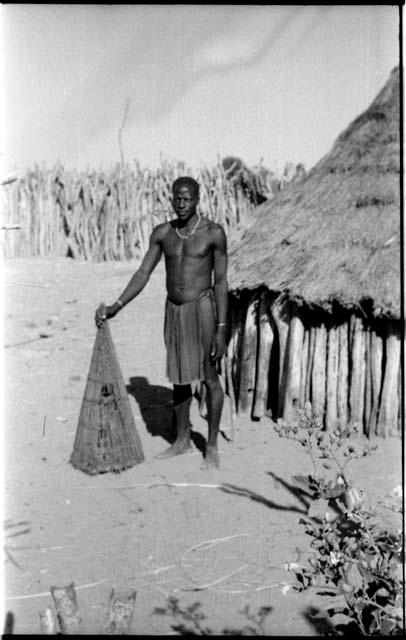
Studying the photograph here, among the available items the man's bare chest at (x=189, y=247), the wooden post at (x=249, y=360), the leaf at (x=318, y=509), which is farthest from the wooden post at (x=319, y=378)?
the leaf at (x=318, y=509)

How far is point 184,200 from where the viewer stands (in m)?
4.81

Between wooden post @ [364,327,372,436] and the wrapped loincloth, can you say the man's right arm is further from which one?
wooden post @ [364,327,372,436]

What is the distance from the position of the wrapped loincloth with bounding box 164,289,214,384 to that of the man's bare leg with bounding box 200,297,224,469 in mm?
29

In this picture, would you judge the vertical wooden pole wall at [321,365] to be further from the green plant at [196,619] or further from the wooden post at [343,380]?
the green plant at [196,619]

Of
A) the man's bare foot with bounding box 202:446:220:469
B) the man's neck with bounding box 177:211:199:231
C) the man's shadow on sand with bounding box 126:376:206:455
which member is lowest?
the man's bare foot with bounding box 202:446:220:469

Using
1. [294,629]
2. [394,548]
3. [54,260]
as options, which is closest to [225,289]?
[294,629]

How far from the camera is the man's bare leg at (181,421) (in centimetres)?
531

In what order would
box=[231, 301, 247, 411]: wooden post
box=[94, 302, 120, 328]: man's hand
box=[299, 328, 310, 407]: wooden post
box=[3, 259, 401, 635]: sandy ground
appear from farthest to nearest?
box=[231, 301, 247, 411]: wooden post, box=[299, 328, 310, 407]: wooden post, box=[94, 302, 120, 328]: man's hand, box=[3, 259, 401, 635]: sandy ground

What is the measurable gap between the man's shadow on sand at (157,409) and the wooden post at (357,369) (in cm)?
120

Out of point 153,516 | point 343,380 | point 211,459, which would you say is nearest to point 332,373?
point 343,380

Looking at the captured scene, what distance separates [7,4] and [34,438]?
3502mm

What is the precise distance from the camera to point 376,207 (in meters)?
6.07

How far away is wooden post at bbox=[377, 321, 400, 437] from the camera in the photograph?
541cm

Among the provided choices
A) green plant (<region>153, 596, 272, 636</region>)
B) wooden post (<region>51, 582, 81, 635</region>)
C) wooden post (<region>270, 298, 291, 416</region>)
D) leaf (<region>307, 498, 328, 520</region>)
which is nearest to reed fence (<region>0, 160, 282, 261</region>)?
wooden post (<region>270, 298, 291, 416</region>)
